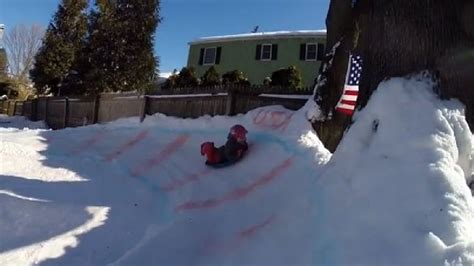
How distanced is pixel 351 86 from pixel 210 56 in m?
19.7

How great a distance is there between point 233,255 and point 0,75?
40503mm

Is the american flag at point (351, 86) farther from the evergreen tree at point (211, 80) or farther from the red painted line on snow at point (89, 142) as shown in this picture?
the evergreen tree at point (211, 80)

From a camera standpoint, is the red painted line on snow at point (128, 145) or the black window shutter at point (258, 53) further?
the black window shutter at point (258, 53)

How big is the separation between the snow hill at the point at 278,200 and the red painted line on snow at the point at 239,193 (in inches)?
0.9

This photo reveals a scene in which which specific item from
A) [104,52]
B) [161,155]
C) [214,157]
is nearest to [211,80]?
[104,52]

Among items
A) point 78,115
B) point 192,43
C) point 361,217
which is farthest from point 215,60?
point 361,217

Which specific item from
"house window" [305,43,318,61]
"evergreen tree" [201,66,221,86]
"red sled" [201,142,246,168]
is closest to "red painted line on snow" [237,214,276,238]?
"red sled" [201,142,246,168]

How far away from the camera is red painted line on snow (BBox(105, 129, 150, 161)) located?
28.7 ft

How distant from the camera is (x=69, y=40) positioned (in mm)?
21734

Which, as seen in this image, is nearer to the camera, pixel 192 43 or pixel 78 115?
pixel 78 115

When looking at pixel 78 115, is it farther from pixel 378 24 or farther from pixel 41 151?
pixel 378 24

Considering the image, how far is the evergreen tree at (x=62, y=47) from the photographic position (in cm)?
2109

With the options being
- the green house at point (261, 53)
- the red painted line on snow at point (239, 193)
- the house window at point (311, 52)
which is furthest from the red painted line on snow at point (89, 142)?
the house window at point (311, 52)

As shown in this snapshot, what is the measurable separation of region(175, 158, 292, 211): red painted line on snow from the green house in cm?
1632
